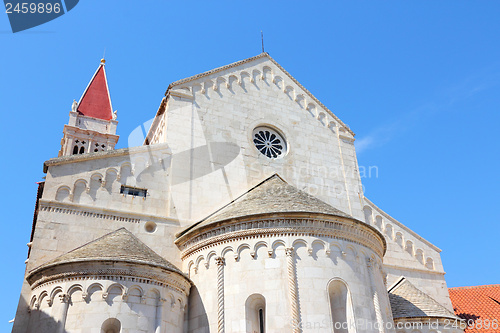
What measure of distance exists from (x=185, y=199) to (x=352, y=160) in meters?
9.12

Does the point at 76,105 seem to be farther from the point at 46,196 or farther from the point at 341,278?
the point at 341,278

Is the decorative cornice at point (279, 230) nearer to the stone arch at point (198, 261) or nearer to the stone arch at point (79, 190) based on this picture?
the stone arch at point (198, 261)

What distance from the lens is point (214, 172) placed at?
17.8 metres

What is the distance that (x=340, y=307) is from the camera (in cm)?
1358

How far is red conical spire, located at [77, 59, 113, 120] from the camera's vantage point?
137 feet

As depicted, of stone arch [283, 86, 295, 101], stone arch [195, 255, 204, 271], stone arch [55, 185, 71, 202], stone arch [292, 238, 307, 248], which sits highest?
stone arch [283, 86, 295, 101]

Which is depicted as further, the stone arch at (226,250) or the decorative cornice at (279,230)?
the stone arch at (226,250)

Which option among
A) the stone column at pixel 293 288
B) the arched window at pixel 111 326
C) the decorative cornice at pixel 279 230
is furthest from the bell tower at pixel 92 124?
the stone column at pixel 293 288

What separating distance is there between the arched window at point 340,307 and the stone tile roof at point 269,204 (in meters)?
2.31

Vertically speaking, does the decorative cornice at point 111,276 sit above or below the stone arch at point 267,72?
below

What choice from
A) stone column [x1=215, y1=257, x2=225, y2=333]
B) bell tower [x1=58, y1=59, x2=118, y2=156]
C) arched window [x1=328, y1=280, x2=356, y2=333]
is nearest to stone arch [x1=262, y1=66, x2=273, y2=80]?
stone column [x1=215, y1=257, x2=225, y2=333]

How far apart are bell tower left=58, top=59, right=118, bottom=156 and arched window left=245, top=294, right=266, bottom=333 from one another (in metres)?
29.4

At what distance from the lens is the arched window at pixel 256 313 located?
12.9 metres

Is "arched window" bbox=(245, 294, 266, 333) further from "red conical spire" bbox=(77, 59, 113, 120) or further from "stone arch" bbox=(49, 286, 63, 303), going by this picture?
"red conical spire" bbox=(77, 59, 113, 120)
